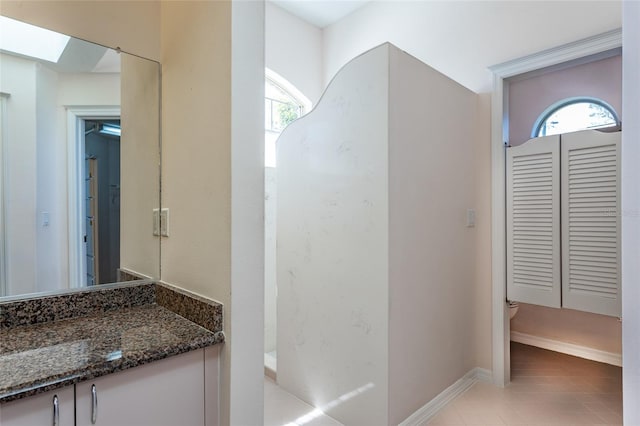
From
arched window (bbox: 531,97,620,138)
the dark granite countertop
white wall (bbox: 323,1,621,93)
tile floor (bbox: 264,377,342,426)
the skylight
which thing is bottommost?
tile floor (bbox: 264,377,342,426)

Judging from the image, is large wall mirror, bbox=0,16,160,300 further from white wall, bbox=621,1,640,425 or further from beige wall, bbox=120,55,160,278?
white wall, bbox=621,1,640,425

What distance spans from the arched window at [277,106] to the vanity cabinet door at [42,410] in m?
2.76

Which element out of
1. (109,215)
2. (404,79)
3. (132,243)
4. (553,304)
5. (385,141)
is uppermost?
(404,79)

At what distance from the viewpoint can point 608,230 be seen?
7.23 ft

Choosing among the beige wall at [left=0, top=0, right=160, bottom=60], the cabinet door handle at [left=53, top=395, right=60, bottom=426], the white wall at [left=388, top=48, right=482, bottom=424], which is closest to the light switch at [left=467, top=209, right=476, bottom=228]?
the white wall at [left=388, top=48, right=482, bottom=424]

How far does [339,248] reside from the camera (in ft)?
7.04

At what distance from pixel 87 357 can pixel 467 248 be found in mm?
2433

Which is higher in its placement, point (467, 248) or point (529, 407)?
point (467, 248)

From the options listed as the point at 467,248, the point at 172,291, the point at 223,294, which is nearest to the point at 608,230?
the point at 467,248

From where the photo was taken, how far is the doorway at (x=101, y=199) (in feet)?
4.53

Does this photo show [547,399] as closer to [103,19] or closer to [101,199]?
[101,199]

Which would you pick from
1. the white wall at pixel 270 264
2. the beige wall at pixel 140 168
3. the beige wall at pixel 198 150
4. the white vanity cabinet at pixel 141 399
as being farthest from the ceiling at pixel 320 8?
the white vanity cabinet at pixel 141 399

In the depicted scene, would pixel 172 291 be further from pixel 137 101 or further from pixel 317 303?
pixel 317 303

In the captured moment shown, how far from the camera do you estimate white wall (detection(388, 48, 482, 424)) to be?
6.28ft
